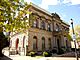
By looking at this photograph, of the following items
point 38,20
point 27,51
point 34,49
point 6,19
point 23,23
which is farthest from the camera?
point 38,20

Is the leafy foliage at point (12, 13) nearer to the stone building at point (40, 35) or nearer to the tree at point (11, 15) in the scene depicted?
the tree at point (11, 15)

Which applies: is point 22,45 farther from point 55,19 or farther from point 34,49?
point 55,19

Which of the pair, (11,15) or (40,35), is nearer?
(11,15)

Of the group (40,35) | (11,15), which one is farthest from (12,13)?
(40,35)

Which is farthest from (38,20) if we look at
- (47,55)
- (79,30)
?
(79,30)

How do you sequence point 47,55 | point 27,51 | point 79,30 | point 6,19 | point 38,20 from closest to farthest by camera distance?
point 6,19, point 47,55, point 27,51, point 38,20, point 79,30

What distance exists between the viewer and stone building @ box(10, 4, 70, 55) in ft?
89.2

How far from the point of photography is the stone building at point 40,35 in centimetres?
2720

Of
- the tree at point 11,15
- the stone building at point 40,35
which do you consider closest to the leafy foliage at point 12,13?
the tree at point 11,15

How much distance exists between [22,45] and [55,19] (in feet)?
45.2

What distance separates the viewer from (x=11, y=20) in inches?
376

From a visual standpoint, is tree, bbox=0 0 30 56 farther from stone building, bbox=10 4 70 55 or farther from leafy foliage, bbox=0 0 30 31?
stone building, bbox=10 4 70 55

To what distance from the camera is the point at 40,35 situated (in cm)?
3012

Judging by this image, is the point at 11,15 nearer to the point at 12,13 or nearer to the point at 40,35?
the point at 12,13
